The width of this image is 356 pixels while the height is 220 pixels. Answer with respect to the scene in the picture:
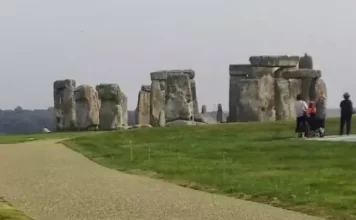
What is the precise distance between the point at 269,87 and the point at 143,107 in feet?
31.9

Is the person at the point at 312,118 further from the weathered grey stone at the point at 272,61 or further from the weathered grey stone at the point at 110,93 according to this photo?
→ the weathered grey stone at the point at 110,93

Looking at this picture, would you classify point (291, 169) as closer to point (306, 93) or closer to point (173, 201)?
point (173, 201)

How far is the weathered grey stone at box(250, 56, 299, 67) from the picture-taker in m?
47.1

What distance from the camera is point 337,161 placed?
2141cm

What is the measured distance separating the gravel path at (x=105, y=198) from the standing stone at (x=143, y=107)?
27407 millimetres

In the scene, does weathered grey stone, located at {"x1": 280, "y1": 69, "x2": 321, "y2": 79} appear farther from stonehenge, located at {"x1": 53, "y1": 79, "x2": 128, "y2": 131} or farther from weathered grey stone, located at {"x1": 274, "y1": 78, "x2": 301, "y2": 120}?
stonehenge, located at {"x1": 53, "y1": 79, "x2": 128, "y2": 131}

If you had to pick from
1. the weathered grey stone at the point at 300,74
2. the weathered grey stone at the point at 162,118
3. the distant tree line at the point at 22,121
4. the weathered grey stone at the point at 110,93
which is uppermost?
the weathered grey stone at the point at 300,74

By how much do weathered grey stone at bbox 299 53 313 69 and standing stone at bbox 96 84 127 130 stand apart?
502 inches

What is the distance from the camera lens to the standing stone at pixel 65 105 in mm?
49812

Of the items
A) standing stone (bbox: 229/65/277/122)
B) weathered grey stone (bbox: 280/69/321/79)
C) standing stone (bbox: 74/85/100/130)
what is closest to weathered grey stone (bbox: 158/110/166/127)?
standing stone (bbox: 229/65/277/122)

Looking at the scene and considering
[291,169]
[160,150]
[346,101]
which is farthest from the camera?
[346,101]

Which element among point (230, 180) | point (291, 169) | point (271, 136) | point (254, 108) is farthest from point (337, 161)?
point (254, 108)

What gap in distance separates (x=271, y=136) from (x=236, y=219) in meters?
18.1

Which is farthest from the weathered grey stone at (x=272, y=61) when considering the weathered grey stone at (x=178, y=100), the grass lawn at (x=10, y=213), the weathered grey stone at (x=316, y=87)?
the grass lawn at (x=10, y=213)
